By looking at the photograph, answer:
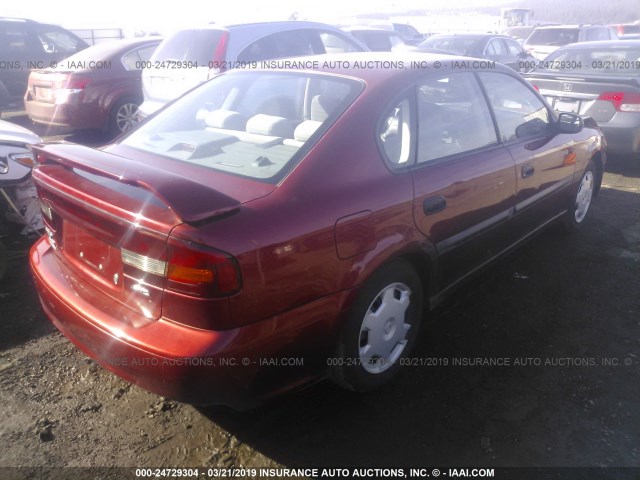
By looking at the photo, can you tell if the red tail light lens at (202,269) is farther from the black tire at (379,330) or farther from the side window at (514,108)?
the side window at (514,108)

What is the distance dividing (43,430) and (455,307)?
2522mm

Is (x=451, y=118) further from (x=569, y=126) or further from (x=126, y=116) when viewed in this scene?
(x=126, y=116)

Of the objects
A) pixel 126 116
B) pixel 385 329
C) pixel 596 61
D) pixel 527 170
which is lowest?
pixel 126 116

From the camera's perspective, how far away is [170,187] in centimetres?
188

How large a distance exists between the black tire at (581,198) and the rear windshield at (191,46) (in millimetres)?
4053

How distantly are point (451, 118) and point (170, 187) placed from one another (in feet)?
5.94

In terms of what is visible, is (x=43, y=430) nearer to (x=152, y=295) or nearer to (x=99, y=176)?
(x=152, y=295)

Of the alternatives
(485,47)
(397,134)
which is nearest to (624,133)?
(397,134)

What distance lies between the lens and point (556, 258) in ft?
14.1

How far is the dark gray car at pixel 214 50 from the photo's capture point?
585 centimetres

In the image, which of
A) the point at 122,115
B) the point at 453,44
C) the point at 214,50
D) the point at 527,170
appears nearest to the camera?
the point at 527,170

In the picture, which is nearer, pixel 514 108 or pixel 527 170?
pixel 527 170

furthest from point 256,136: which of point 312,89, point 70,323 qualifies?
point 70,323

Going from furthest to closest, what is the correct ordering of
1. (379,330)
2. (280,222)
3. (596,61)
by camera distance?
(596,61) < (379,330) < (280,222)
